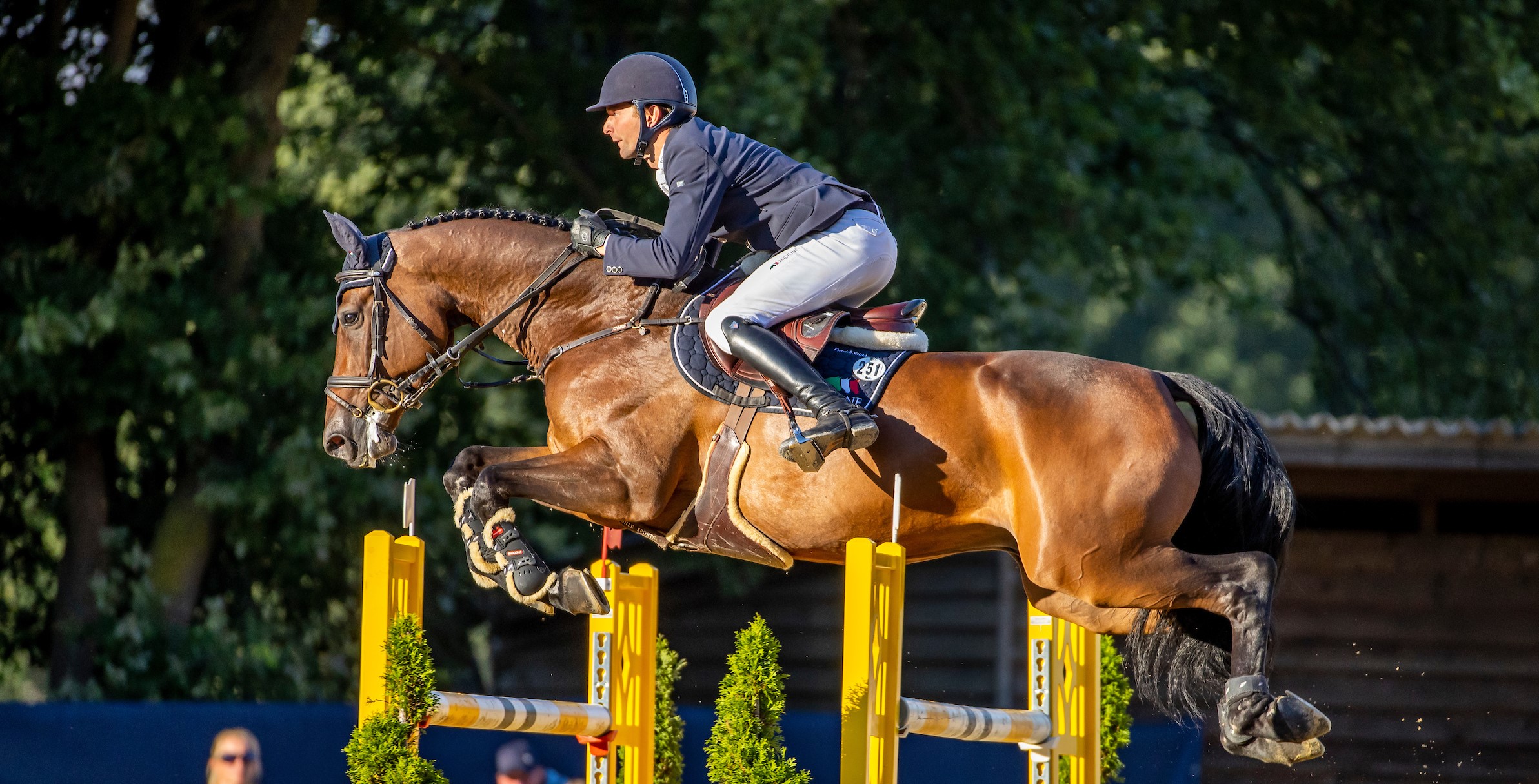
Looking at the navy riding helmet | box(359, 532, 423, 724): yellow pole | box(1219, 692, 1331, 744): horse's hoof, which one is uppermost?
the navy riding helmet

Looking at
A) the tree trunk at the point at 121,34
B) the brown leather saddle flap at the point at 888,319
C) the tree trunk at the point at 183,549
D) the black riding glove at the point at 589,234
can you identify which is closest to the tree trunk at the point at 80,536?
the tree trunk at the point at 183,549

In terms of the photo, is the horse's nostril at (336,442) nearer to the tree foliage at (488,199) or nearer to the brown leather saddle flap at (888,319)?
the brown leather saddle flap at (888,319)

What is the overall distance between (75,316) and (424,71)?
4.28 metres

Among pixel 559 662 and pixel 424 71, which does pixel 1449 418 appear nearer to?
pixel 559 662

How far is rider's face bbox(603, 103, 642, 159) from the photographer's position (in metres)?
4.46

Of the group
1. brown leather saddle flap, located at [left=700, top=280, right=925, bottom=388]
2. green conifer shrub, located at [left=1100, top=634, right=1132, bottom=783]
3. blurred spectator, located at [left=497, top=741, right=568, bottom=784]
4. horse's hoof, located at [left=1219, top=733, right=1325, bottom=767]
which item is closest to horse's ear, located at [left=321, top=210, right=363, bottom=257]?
brown leather saddle flap, located at [left=700, top=280, right=925, bottom=388]

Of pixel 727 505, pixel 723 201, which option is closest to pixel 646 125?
pixel 723 201

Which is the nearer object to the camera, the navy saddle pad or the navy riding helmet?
the navy saddle pad

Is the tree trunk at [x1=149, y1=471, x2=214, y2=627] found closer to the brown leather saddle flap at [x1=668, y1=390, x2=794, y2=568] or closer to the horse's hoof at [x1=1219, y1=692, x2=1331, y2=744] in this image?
the brown leather saddle flap at [x1=668, y1=390, x2=794, y2=568]

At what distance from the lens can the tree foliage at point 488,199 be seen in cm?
880

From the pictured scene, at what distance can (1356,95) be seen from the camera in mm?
11461

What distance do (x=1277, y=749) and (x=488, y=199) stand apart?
731 cm

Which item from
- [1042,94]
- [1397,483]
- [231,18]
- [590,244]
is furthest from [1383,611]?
[231,18]

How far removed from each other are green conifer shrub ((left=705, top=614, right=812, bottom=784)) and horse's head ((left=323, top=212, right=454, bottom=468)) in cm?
147
